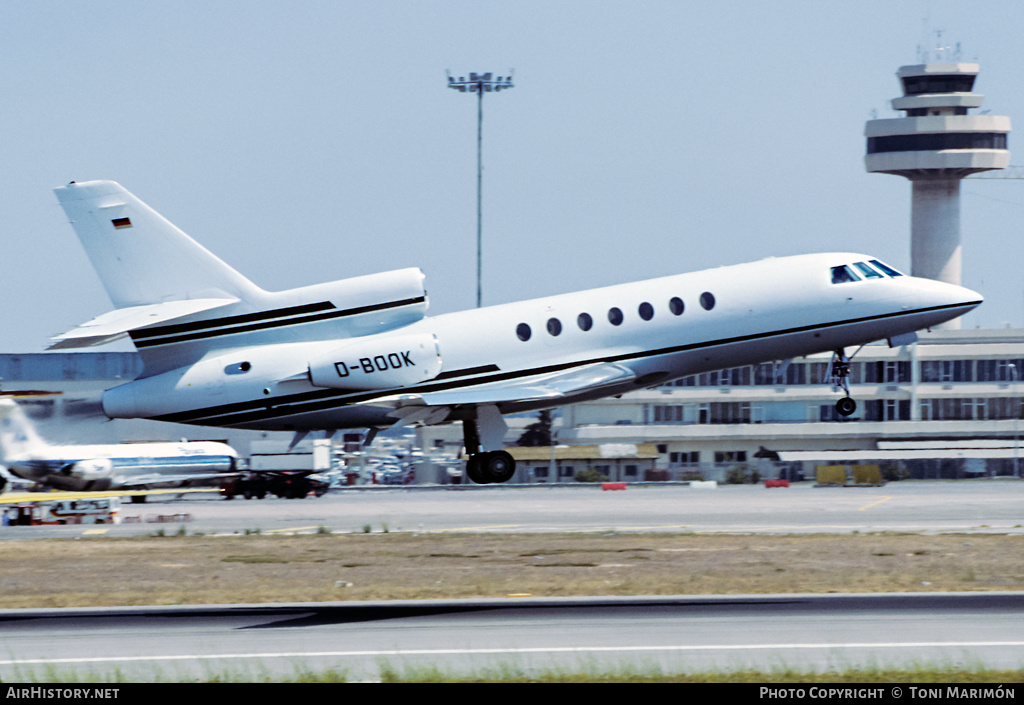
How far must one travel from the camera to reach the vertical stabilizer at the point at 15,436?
40.9m

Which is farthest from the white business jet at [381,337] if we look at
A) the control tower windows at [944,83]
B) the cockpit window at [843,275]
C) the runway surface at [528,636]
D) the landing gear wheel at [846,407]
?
the control tower windows at [944,83]

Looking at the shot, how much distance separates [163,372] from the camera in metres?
31.6

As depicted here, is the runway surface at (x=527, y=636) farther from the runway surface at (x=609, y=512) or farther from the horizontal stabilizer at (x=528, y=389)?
the runway surface at (x=609, y=512)

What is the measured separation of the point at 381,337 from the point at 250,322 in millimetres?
3148

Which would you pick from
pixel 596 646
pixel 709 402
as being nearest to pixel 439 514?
pixel 596 646

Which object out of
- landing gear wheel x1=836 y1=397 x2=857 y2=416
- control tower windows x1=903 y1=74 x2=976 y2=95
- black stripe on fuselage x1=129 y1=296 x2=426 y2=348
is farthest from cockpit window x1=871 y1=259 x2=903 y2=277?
control tower windows x1=903 y1=74 x2=976 y2=95

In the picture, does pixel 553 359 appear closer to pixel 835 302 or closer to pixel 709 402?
pixel 835 302

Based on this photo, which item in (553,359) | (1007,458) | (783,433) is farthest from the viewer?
(783,433)

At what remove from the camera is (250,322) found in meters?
31.7

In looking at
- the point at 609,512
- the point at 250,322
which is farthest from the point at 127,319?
the point at 609,512

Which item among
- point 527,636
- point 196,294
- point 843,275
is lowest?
point 527,636

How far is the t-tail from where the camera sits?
31.6 meters

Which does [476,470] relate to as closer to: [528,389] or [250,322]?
[528,389]

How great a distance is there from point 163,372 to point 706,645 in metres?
15.3
